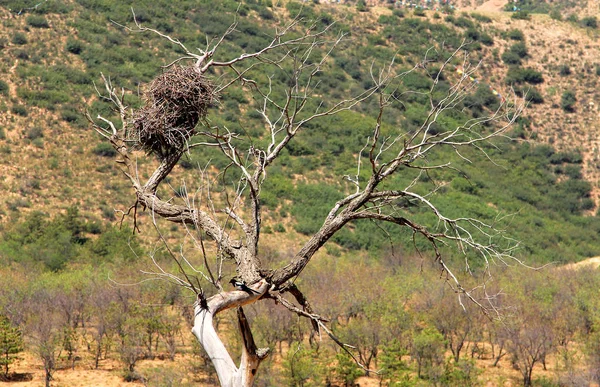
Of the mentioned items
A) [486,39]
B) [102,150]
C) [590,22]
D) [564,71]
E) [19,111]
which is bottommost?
[102,150]

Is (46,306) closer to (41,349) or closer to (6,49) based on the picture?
(41,349)

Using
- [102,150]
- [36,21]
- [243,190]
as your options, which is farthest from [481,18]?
[243,190]

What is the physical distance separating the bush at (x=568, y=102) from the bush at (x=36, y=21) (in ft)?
118

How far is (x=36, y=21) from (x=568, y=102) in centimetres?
3698

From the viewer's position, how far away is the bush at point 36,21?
51.4 m

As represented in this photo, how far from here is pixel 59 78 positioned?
47531 mm

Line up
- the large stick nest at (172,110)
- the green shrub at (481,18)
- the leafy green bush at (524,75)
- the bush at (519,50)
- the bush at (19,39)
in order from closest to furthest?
the large stick nest at (172,110) → the bush at (19,39) → the leafy green bush at (524,75) → the bush at (519,50) → the green shrub at (481,18)

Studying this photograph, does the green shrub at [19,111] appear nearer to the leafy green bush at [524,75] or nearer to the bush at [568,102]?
the leafy green bush at [524,75]

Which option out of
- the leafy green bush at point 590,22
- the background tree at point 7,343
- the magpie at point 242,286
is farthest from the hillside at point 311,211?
the magpie at point 242,286

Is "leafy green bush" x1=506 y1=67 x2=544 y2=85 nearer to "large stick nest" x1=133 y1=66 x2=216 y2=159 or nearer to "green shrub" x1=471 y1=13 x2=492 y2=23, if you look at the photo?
"green shrub" x1=471 y1=13 x2=492 y2=23

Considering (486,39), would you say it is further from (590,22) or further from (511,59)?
(590,22)

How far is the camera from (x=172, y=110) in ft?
21.5

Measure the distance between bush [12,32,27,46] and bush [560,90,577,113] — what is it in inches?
1466

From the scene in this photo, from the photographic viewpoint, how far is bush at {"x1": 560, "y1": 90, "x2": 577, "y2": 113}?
2431 inches
